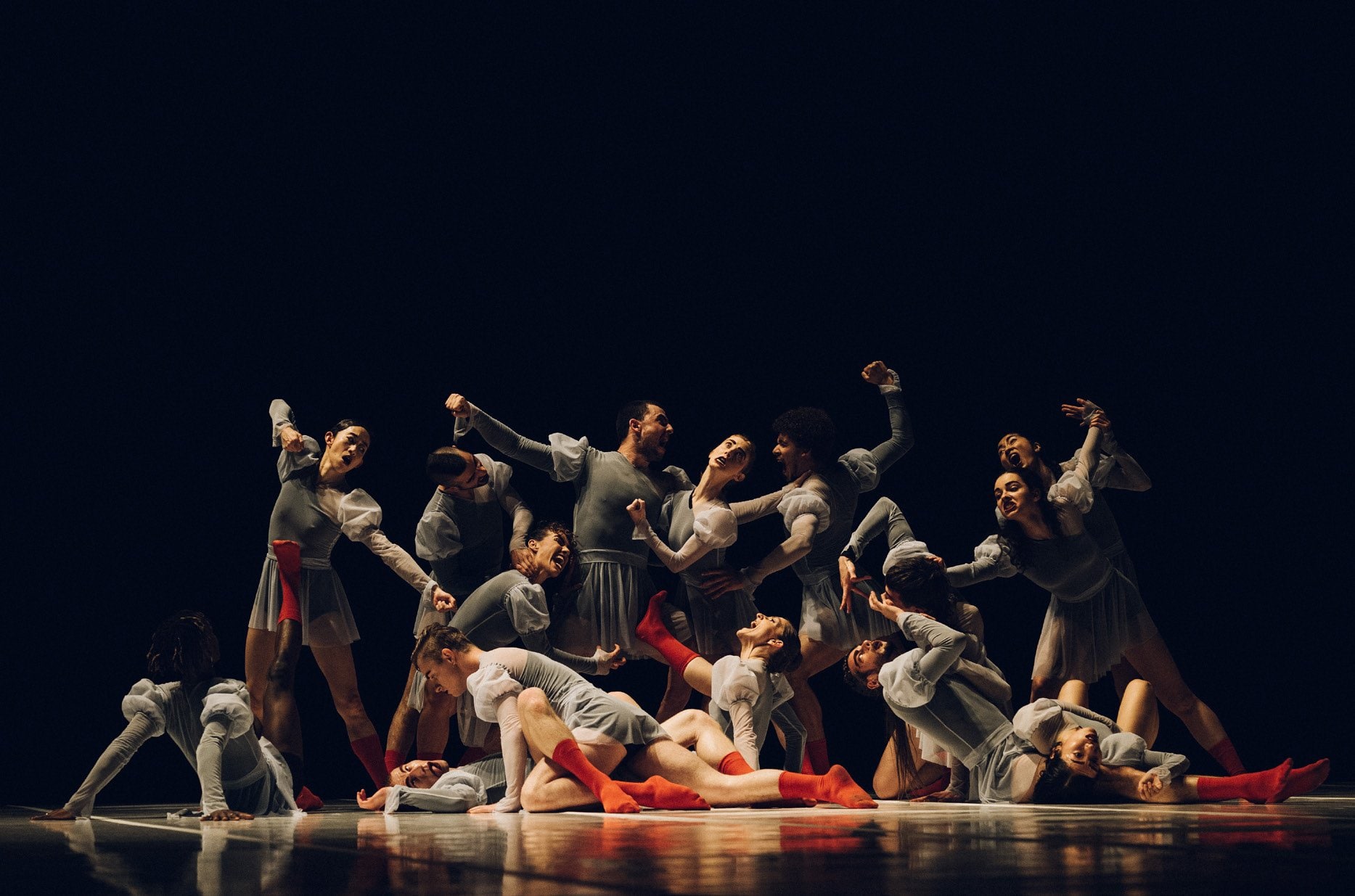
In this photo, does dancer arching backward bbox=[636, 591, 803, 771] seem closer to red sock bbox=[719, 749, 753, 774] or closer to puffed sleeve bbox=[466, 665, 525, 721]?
red sock bbox=[719, 749, 753, 774]

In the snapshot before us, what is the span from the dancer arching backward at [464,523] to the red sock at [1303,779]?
2630mm

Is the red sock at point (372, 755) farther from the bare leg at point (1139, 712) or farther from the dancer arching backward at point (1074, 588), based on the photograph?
the bare leg at point (1139, 712)

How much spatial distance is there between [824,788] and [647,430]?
203cm

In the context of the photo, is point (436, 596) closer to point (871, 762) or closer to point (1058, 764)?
point (1058, 764)

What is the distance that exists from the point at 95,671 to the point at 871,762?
3563 mm

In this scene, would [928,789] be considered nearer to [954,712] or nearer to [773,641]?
[954,712]

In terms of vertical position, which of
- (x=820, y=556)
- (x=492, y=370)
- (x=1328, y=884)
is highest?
(x=492, y=370)

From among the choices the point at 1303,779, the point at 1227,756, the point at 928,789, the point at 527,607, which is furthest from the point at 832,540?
the point at 1303,779

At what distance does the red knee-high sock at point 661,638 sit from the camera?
5.36 meters

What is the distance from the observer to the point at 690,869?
2486mm

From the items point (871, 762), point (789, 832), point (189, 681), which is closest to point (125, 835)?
point (189, 681)

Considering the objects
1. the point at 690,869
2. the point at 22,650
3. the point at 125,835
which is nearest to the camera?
the point at 690,869

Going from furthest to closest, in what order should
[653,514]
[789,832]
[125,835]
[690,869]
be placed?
[653,514] < [125,835] < [789,832] < [690,869]

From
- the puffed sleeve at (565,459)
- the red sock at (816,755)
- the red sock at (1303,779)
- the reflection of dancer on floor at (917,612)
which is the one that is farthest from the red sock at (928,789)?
the puffed sleeve at (565,459)
